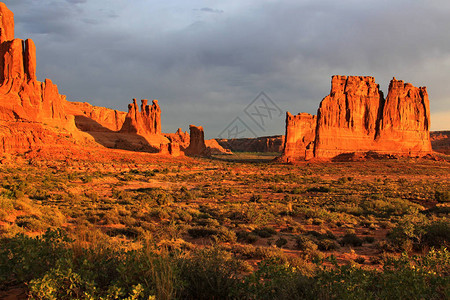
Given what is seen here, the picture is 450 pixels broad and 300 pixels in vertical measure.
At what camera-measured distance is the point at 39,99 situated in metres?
44.0

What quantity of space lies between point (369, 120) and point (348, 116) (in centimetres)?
573

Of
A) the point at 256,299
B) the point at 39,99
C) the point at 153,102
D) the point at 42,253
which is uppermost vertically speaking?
the point at 153,102

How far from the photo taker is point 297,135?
257ft

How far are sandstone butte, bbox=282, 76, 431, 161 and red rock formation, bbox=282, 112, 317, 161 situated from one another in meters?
1.47

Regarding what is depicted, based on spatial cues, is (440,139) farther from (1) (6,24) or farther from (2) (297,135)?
(1) (6,24)

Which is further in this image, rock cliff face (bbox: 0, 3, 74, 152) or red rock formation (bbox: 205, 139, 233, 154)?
red rock formation (bbox: 205, 139, 233, 154)

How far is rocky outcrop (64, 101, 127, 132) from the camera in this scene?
78625mm

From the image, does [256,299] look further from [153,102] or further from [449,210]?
[153,102]

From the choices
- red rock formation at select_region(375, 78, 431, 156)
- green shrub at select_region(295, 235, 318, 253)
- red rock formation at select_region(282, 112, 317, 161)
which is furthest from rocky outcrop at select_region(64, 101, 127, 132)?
green shrub at select_region(295, 235, 318, 253)

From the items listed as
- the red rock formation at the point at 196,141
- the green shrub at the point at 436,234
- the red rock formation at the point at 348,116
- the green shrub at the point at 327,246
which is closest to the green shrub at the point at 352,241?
the green shrub at the point at 327,246

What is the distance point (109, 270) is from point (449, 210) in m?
14.9

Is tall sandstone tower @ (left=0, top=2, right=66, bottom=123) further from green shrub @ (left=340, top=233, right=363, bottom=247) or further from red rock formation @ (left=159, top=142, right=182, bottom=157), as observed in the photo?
green shrub @ (left=340, top=233, right=363, bottom=247)

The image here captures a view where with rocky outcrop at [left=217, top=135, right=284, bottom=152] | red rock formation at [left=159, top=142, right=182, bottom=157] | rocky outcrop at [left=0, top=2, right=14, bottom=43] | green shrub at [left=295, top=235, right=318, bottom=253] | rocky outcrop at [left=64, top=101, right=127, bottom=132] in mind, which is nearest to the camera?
green shrub at [left=295, top=235, right=318, bottom=253]

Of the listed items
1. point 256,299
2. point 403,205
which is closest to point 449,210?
point 403,205
